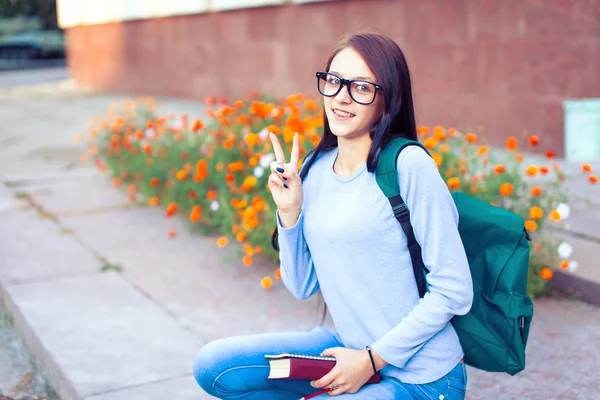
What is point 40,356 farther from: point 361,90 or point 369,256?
point 361,90

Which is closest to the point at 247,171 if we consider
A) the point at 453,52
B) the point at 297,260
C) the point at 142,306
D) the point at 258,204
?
the point at 258,204

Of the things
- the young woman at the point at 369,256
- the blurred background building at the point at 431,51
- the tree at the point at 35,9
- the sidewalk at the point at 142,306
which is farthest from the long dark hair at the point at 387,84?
the tree at the point at 35,9

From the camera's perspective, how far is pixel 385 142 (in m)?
2.27

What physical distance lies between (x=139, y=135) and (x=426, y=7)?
3.58m

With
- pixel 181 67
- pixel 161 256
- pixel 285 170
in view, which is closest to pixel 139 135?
pixel 161 256

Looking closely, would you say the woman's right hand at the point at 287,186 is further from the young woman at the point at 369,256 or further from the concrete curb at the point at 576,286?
the concrete curb at the point at 576,286

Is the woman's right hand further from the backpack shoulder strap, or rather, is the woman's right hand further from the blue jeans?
the blue jeans

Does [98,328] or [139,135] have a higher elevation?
[139,135]

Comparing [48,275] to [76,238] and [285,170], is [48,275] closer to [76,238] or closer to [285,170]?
[76,238]

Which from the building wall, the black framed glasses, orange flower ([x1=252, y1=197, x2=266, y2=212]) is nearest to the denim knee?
the black framed glasses

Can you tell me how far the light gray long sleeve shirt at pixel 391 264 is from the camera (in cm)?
215

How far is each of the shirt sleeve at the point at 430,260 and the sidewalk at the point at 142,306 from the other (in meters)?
1.03

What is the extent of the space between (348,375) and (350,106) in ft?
2.48

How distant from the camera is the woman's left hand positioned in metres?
2.21
